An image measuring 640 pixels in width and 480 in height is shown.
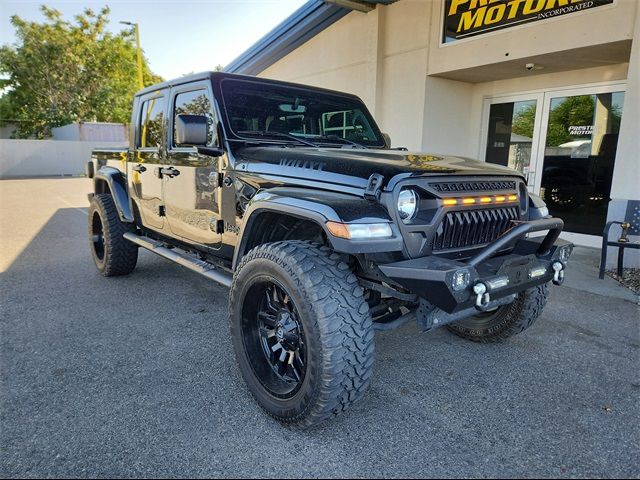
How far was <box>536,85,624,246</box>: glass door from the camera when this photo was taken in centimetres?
671

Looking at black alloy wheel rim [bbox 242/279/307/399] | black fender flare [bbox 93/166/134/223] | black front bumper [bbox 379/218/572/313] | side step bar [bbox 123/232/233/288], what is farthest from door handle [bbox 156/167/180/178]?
black front bumper [bbox 379/218/572/313]

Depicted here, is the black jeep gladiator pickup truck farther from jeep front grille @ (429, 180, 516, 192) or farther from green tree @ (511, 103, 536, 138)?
green tree @ (511, 103, 536, 138)

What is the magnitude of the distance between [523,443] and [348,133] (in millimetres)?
2624

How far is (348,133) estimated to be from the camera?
149 inches

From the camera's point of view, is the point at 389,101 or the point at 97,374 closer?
the point at 97,374

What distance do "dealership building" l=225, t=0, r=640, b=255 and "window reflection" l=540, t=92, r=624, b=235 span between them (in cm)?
2

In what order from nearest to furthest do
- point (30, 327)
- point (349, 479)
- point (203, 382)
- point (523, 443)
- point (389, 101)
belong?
point (349, 479) → point (523, 443) → point (203, 382) → point (30, 327) → point (389, 101)

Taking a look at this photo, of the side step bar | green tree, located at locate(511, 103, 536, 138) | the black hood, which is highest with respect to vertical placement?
green tree, located at locate(511, 103, 536, 138)

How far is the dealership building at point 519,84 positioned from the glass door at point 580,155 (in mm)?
16

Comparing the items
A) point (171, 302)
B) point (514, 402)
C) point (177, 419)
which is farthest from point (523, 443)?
point (171, 302)

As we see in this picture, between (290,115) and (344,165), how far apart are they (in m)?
1.27

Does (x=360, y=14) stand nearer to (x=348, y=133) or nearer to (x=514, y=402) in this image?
(x=348, y=133)

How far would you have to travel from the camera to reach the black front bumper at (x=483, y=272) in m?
2.03

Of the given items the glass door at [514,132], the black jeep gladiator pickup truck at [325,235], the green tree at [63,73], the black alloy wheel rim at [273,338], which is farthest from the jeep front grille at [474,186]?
the green tree at [63,73]
